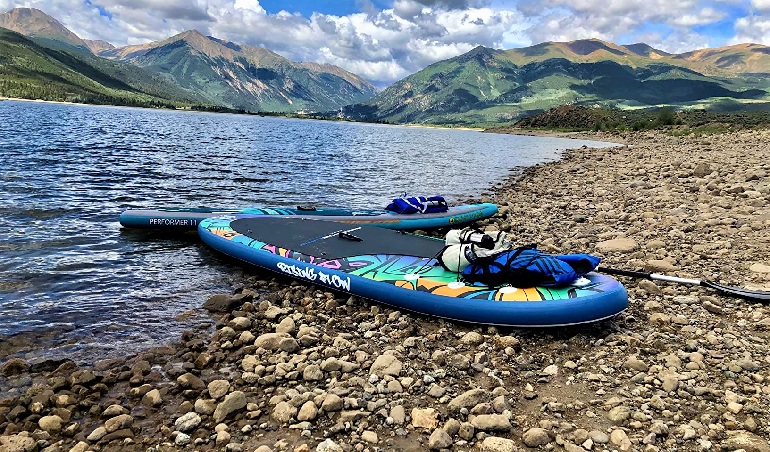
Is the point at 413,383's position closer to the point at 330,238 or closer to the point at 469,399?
the point at 469,399

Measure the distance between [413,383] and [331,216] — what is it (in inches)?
348

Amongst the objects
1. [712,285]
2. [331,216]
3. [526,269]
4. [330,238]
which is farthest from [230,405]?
[331,216]

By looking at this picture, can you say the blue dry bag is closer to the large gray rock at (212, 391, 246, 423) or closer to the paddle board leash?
the paddle board leash

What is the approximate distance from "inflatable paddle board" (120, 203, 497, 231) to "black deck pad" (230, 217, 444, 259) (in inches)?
59.9

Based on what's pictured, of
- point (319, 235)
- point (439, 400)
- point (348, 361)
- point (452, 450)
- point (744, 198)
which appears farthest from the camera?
point (744, 198)

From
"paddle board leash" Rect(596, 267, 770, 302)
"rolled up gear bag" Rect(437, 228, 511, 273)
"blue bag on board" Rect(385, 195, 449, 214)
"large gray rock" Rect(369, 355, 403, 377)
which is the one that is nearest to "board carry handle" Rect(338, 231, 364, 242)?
"rolled up gear bag" Rect(437, 228, 511, 273)

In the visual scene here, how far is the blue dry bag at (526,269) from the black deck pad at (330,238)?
1.74 m

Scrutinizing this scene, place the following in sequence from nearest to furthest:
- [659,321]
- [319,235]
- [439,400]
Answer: [439,400], [659,321], [319,235]

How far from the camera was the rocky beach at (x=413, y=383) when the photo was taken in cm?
466

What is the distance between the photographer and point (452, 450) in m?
4.51

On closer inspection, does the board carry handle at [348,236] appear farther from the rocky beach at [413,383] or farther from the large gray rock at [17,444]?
the large gray rock at [17,444]

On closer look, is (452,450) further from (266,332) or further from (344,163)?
(344,163)

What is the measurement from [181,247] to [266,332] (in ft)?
20.5

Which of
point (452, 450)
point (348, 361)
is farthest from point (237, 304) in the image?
point (452, 450)
